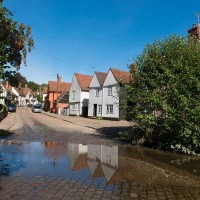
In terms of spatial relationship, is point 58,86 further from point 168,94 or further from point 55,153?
point 55,153

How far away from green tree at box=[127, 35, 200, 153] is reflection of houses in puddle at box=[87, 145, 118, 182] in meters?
2.46

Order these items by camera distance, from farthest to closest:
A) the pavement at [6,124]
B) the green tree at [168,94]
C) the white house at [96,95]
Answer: the white house at [96,95]
the pavement at [6,124]
the green tree at [168,94]

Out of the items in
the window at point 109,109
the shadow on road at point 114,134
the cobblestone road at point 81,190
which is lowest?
the cobblestone road at point 81,190

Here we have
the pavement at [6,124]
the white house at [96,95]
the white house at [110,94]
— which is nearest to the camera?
the pavement at [6,124]

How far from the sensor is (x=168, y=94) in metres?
13.9

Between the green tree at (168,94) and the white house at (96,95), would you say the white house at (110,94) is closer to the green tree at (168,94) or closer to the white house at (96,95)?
the white house at (96,95)

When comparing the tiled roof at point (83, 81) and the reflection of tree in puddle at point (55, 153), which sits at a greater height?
the tiled roof at point (83, 81)

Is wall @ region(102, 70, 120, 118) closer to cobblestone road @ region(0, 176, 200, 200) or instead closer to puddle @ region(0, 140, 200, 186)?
puddle @ region(0, 140, 200, 186)

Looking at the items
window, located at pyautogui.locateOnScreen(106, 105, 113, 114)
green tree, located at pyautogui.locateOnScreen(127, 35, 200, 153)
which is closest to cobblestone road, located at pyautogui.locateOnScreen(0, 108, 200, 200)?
green tree, located at pyautogui.locateOnScreen(127, 35, 200, 153)

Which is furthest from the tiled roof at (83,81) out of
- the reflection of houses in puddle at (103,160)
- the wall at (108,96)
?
the reflection of houses in puddle at (103,160)

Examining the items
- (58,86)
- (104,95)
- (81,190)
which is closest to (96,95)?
(104,95)

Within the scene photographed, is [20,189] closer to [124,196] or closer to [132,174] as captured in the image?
[124,196]

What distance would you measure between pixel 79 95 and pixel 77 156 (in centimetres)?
4262

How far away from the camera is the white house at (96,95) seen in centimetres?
4672
